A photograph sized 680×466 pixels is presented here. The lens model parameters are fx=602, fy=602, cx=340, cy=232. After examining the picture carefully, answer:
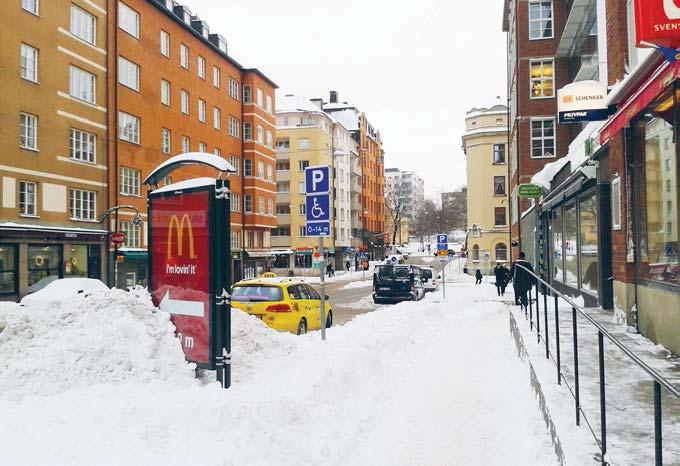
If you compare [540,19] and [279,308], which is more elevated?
[540,19]

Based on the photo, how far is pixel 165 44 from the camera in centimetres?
3722

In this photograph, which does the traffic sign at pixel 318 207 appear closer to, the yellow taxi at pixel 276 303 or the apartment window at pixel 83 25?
the yellow taxi at pixel 276 303

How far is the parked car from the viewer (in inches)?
1024

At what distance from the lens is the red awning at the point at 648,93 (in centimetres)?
640

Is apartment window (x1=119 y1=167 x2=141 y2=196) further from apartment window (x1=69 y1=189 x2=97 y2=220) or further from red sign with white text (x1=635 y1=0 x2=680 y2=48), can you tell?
red sign with white text (x1=635 y1=0 x2=680 y2=48)

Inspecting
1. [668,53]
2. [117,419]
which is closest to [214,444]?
[117,419]

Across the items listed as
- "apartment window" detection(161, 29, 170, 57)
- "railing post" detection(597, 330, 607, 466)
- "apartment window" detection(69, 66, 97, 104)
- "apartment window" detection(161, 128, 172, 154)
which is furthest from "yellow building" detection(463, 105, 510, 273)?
"railing post" detection(597, 330, 607, 466)

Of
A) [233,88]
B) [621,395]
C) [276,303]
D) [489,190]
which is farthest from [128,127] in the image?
[489,190]

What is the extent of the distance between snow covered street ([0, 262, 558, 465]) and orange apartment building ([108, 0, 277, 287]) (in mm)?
24864

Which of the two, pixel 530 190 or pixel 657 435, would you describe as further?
pixel 530 190

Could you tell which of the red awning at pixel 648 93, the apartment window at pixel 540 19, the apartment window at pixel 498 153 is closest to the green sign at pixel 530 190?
the red awning at pixel 648 93

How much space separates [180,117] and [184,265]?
32.9m

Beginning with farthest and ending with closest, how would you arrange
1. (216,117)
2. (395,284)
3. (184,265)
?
(216,117), (395,284), (184,265)

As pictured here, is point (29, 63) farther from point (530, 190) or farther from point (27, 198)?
point (530, 190)
